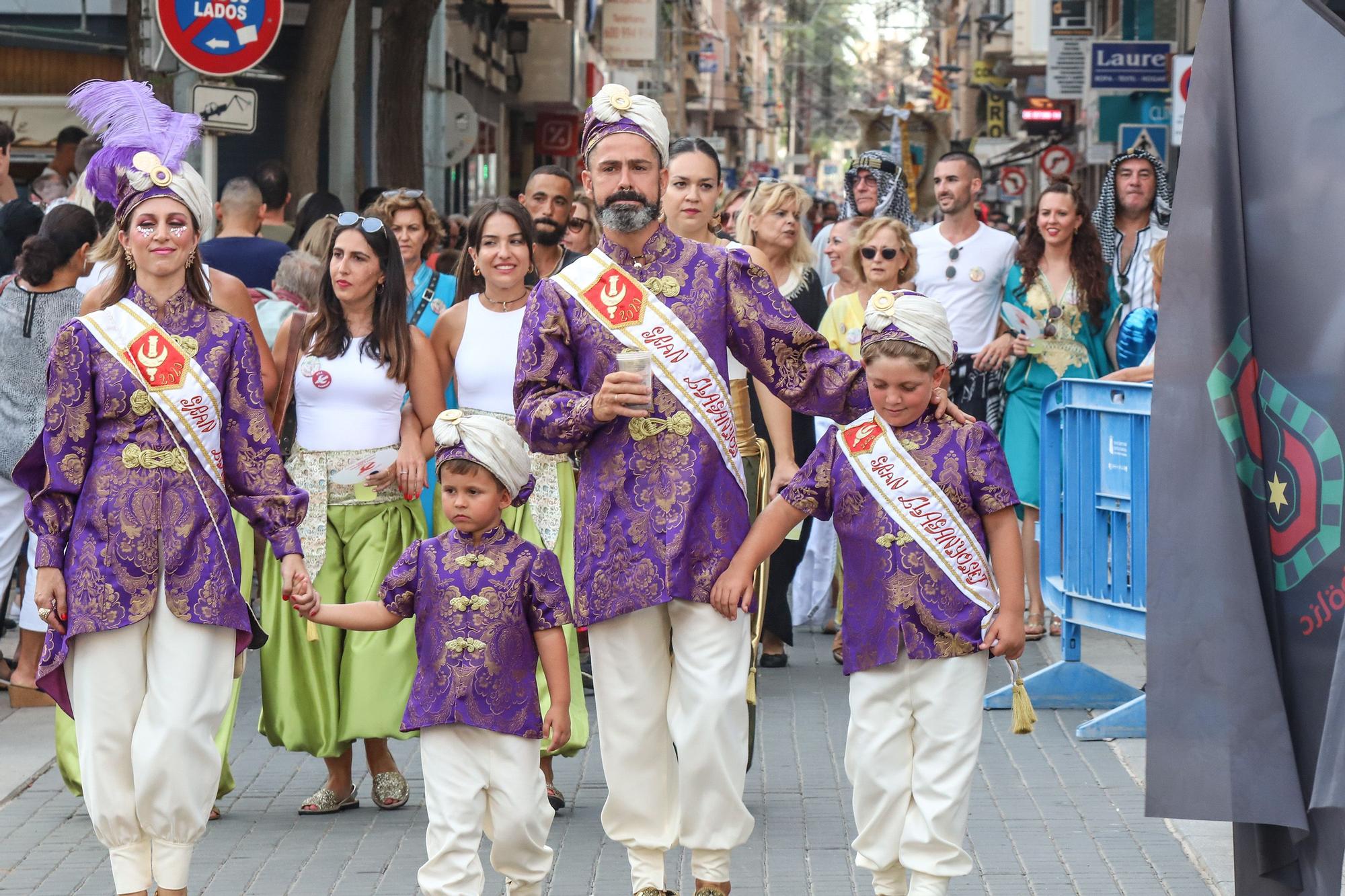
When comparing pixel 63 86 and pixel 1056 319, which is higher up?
pixel 63 86

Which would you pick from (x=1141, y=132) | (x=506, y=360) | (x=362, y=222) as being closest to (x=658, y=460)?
(x=506, y=360)

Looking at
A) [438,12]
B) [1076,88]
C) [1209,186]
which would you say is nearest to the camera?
[1209,186]

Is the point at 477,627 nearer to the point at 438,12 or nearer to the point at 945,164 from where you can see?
the point at 945,164

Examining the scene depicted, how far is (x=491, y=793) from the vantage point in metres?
5.09

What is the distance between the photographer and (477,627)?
5082 mm

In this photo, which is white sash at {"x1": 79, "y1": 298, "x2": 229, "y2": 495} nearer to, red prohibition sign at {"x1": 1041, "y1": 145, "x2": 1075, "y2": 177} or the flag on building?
red prohibition sign at {"x1": 1041, "y1": 145, "x2": 1075, "y2": 177}

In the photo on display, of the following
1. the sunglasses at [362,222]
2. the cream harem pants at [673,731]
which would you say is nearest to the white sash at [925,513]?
the cream harem pants at [673,731]

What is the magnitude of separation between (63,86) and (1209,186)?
17435 mm

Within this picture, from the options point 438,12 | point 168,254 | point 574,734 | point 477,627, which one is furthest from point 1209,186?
point 438,12

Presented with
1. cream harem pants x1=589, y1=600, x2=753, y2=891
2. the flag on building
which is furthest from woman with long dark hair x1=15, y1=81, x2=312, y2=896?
the flag on building

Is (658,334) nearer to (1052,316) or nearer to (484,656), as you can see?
(484,656)

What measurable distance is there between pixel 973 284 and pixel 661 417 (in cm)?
527

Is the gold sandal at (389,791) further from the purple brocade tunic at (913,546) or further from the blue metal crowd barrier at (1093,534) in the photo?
the blue metal crowd barrier at (1093,534)

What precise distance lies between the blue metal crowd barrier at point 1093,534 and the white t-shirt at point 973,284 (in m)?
1.60
